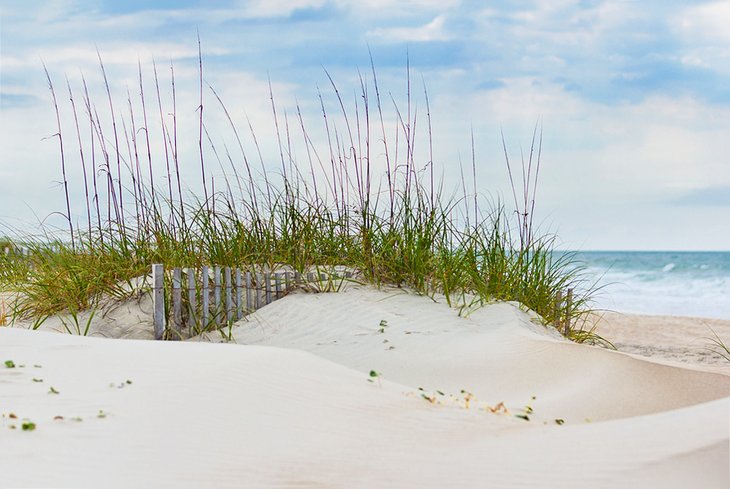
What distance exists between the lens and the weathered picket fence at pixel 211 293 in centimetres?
517

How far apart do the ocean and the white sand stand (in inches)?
268

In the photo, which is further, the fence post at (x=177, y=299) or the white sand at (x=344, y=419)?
the fence post at (x=177, y=299)

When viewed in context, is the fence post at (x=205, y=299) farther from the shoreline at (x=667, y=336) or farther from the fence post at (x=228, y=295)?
the shoreline at (x=667, y=336)

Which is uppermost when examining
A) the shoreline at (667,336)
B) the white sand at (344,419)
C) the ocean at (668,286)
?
the white sand at (344,419)

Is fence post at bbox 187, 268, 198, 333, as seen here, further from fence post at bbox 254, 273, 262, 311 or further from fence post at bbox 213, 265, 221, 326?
fence post at bbox 254, 273, 262, 311

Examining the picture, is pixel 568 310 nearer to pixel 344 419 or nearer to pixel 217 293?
pixel 217 293

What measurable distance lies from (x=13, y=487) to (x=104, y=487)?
0.24m

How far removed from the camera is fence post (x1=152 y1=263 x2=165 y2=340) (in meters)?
5.10

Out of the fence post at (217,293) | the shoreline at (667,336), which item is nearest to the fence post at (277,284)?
the fence post at (217,293)

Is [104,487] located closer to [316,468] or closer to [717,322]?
[316,468]

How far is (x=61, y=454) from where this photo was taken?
2.29 metres

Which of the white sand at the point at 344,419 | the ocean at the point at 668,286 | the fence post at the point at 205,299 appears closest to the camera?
the white sand at the point at 344,419

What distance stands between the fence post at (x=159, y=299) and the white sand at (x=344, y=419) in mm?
1204

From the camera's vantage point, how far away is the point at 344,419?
8.87ft
